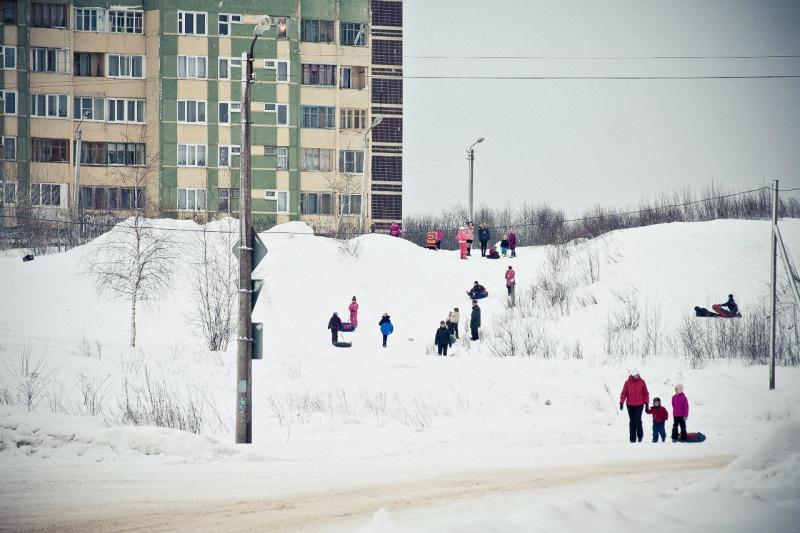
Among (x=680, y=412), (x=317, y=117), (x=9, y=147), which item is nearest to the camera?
(x=680, y=412)

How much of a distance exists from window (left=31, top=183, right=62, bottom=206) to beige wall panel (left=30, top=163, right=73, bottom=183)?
0.37m

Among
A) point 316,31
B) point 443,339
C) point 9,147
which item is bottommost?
point 443,339

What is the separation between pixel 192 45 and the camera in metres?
67.0

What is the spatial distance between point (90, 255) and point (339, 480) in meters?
40.3

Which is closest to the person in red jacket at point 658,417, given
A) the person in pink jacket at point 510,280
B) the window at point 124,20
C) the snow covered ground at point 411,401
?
the snow covered ground at point 411,401

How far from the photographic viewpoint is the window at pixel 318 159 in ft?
226

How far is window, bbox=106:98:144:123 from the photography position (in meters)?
67.5

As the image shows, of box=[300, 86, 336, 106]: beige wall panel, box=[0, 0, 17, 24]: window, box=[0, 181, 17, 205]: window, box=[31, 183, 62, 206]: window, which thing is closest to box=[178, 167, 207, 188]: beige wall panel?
box=[31, 183, 62, 206]: window

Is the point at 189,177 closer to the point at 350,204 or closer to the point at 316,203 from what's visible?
the point at 316,203

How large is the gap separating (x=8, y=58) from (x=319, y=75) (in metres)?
22.0

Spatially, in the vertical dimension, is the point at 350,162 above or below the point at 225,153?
below

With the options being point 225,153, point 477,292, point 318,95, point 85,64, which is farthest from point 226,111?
point 477,292

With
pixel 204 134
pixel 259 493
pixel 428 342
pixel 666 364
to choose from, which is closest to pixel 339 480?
pixel 259 493

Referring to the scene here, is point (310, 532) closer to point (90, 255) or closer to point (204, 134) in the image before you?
point (90, 255)
